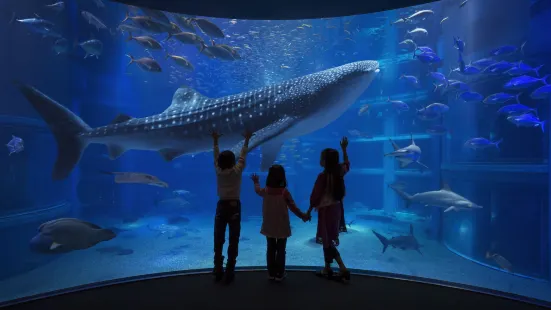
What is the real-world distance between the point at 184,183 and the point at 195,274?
34.0 m

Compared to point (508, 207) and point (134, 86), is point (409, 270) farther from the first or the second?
point (134, 86)

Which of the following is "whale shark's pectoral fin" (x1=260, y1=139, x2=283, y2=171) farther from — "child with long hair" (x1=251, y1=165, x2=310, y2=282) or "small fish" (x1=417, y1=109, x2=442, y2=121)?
"small fish" (x1=417, y1=109, x2=442, y2=121)

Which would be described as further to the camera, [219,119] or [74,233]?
[74,233]

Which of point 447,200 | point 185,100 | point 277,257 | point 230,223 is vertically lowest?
point 447,200

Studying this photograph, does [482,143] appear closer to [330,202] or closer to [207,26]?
[330,202]

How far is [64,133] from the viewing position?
3994 millimetres

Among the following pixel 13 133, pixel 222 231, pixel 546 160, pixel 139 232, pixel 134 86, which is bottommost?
pixel 139 232

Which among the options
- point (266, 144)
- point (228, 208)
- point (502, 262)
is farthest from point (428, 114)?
point (228, 208)

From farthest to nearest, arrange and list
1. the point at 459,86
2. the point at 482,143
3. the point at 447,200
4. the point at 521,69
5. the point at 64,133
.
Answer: the point at 459,86 → the point at 447,200 → the point at 482,143 → the point at 521,69 → the point at 64,133

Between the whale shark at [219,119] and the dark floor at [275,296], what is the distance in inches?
67.0

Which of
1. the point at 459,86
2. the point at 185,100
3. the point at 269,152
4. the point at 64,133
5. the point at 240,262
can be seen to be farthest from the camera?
the point at 459,86

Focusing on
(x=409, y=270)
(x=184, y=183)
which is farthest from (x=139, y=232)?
(x=184, y=183)

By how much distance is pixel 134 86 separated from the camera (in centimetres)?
2916

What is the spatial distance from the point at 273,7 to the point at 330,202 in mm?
2335
